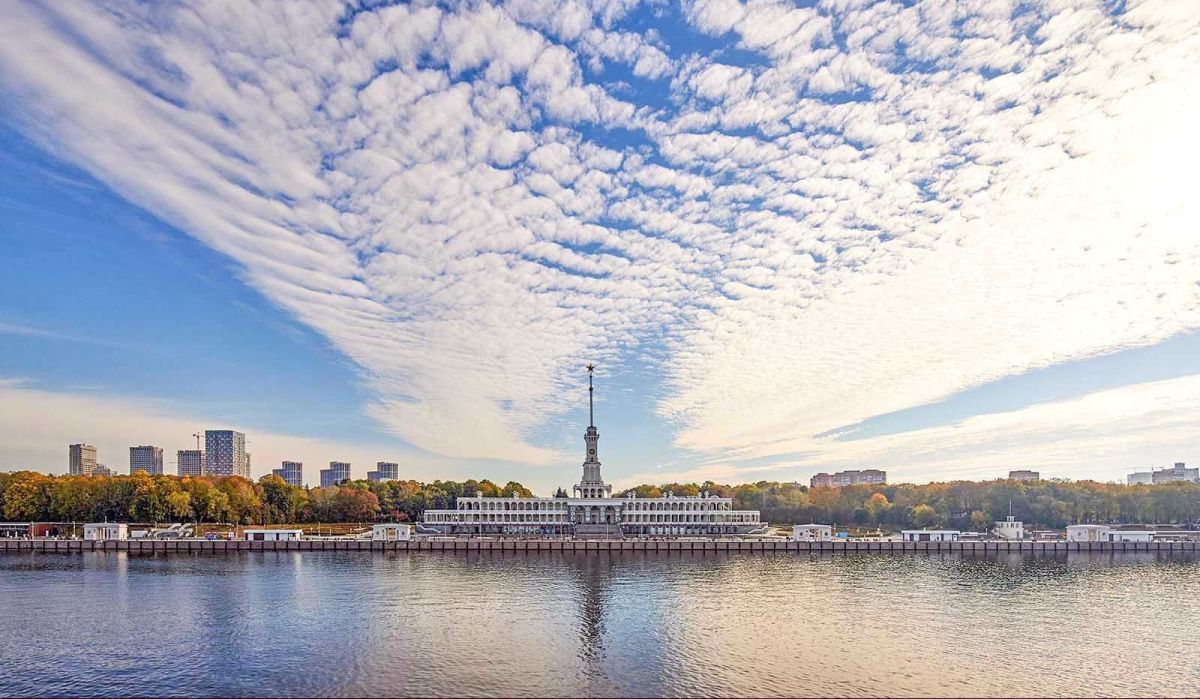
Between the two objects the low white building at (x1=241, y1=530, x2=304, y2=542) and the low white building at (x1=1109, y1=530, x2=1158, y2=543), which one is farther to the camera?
the low white building at (x1=241, y1=530, x2=304, y2=542)

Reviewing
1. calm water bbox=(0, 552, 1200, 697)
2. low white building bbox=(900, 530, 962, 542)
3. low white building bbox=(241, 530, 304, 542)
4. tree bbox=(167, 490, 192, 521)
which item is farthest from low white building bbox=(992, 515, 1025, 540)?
tree bbox=(167, 490, 192, 521)

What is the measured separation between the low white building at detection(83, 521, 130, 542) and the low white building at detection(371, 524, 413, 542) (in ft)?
155

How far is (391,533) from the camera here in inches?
5763

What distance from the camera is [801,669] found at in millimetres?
51250

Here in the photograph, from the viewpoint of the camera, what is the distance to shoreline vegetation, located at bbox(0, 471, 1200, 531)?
516ft

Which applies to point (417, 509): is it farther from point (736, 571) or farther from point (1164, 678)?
point (1164, 678)

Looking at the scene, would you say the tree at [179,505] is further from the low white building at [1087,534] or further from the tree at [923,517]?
the low white building at [1087,534]

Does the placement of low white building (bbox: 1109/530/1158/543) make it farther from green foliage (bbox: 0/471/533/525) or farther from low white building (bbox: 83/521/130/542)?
low white building (bbox: 83/521/130/542)

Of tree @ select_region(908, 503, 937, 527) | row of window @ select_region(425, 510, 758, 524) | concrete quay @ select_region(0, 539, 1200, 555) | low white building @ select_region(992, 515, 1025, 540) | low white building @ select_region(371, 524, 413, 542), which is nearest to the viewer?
concrete quay @ select_region(0, 539, 1200, 555)

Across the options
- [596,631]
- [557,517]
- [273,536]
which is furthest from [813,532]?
[273,536]

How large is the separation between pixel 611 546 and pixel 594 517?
104 ft

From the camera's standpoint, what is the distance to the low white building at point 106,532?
141 metres

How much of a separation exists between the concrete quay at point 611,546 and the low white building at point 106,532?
8.73 ft

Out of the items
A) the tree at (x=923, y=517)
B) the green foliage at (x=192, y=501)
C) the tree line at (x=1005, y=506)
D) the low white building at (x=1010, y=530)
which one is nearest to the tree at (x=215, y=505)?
the green foliage at (x=192, y=501)
